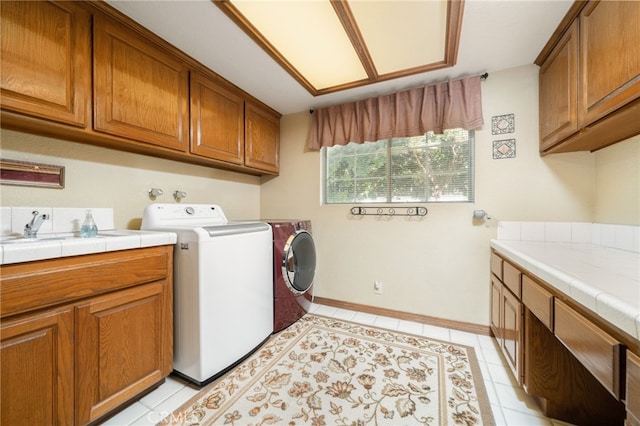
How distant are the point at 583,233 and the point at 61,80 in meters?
3.45

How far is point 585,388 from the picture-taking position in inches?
45.6

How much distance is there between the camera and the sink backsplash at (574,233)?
1416mm

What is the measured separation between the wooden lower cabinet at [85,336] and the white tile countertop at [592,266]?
1.86 m

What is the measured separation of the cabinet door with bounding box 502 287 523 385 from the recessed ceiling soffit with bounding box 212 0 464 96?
5.68 feet

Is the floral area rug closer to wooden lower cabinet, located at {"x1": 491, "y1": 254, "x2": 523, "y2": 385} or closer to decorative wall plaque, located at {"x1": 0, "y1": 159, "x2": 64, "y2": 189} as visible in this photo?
wooden lower cabinet, located at {"x1": 491, "y1": 254, "x2": 523, "y2": 385}

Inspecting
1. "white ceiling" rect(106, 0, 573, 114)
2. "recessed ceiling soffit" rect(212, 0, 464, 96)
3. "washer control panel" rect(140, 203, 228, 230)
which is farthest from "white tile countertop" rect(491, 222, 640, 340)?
"washer control panel" rect(140, 203, 228, 230)

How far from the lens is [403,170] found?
2381 mm

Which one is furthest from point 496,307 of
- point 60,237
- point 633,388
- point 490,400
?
point 60,237

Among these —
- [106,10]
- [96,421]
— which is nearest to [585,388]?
[96,421]

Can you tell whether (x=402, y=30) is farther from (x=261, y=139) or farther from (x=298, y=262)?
(x=298, y=262)

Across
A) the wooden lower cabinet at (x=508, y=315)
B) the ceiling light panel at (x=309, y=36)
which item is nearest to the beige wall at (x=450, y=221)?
the wooden lower cabinet at (x=508, y=315)

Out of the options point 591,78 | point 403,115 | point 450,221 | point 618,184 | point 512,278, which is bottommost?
point 512,278

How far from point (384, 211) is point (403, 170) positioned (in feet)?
1.49

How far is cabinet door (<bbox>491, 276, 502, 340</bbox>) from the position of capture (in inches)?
66.2
